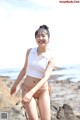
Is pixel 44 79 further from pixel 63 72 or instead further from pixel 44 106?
pixel 63 72

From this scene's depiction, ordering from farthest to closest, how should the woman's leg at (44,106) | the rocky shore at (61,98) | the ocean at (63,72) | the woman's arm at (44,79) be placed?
the rocky shore at (61,98) < the ocean at (63,72) < the woman's leg at (44,106) < the woman's arm at (44,79)

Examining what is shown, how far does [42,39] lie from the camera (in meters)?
2.45

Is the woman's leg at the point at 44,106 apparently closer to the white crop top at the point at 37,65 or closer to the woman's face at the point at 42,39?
the white crop top at the point at 37,65

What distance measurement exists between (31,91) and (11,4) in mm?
2230

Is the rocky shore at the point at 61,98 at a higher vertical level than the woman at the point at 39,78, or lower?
lower

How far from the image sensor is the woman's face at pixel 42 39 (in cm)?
244

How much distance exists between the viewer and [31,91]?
2254 millimetres

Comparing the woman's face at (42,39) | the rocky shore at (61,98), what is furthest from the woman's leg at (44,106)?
the rocky shore at (61,98)

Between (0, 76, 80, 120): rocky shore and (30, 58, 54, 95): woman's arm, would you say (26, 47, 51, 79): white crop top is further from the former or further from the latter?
(0, 76, 80, 120): rocky shore

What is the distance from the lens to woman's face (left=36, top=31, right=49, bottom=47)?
2443 mm

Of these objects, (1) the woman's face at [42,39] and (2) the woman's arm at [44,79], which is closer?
(2) the woman's arm at [44,79]

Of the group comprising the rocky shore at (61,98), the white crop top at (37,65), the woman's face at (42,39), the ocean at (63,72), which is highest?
the woman's face at (42,39)

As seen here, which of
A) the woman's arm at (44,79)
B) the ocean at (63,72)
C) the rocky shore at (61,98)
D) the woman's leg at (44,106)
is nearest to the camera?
the woman's arm at (44,79)

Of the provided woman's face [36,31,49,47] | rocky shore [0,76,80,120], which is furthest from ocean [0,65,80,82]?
woman's face [36,31,49,47]
